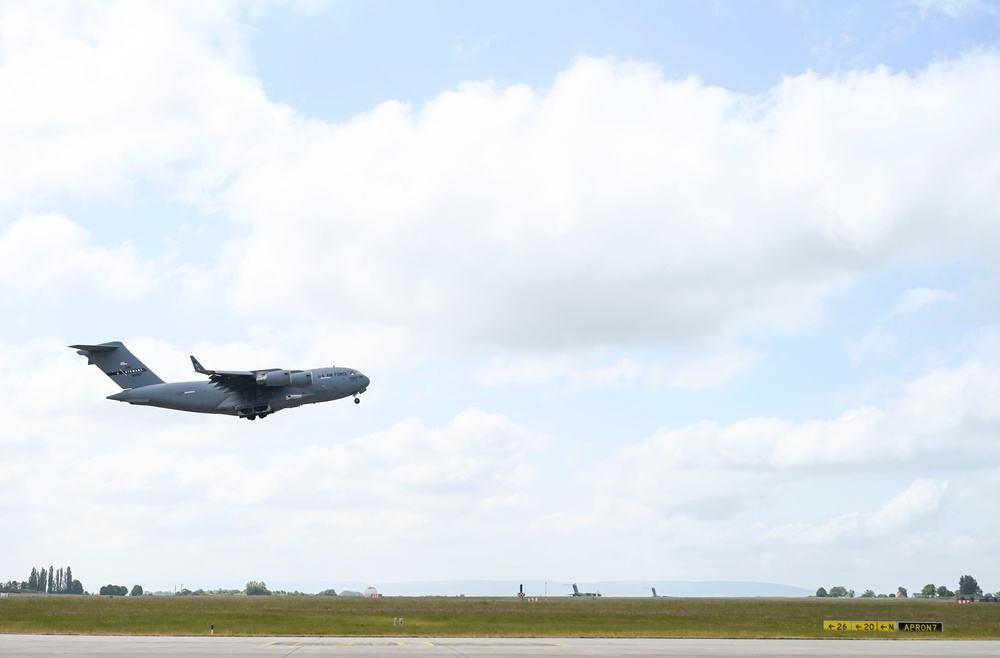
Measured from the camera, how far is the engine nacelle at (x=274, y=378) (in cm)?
7725

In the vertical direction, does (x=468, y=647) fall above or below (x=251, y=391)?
below

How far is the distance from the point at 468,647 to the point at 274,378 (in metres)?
32.3

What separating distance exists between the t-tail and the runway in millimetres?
27245

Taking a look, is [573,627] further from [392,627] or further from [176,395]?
[176,395]

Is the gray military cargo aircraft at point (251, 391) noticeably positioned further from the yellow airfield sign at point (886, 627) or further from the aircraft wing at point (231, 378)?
the yellow airfield sign at point (886, 627)

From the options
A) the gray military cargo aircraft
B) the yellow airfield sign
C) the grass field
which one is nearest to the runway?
the grass field

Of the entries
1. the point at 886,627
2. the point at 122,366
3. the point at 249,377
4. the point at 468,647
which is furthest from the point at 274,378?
the point at 886,627

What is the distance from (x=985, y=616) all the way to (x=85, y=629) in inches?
3458

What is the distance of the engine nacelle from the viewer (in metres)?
77.2

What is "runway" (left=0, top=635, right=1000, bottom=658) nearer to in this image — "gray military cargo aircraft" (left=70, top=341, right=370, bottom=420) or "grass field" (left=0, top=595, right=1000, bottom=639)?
"grass field" (left=0, top=595, right=1000, bottom=639)

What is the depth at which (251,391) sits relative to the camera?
78.8 metres

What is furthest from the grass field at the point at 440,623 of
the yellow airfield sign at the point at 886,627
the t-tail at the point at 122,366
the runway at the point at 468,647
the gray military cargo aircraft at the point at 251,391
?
the t-tail at the point at 122,366

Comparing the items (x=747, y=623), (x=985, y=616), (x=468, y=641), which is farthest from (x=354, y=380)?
(x=985, y=616)

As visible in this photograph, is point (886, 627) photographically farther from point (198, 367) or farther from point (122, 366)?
point (122, 366)
